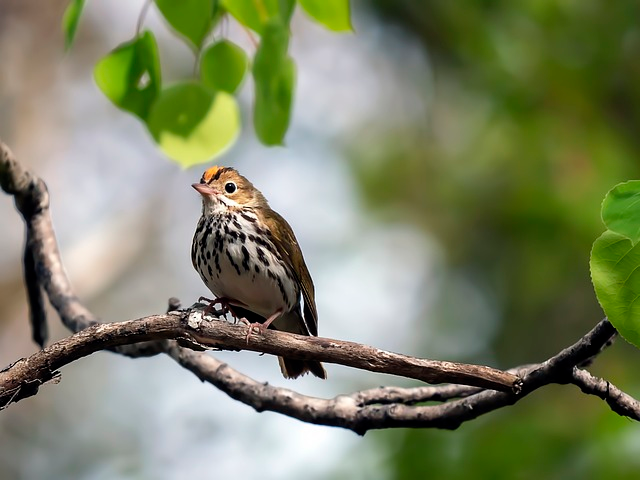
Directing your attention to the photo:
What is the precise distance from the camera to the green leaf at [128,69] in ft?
8.21

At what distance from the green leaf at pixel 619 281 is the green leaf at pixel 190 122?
3.68ft

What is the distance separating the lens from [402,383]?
27.0ft

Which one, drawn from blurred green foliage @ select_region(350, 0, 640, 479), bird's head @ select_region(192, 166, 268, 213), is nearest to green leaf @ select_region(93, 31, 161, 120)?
bird's head @ select_region(192, 166, 268, 213)

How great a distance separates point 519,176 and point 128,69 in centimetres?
621

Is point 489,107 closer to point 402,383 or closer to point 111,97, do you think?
point 402,383

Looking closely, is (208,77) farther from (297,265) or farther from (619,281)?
(297,265)

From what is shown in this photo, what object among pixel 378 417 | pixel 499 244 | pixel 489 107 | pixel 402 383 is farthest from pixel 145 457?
pixel 378 417

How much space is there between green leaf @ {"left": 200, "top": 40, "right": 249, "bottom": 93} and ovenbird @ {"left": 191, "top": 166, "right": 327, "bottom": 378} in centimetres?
132

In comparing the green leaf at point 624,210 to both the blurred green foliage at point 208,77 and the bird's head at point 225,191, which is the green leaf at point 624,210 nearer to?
the blurred green foliage at point 208,77

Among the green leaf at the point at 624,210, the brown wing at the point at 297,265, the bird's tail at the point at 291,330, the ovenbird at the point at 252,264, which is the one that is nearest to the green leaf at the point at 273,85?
the green leaf at the point at 624,210

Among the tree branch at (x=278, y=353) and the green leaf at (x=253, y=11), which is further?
the green leaf at (x=253, y=11)

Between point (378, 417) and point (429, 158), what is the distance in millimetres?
7602

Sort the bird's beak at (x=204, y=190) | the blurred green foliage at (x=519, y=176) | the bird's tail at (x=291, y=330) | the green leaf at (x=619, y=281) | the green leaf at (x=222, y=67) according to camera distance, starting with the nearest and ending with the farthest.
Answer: the green leaf at (x=619, y=281), the green leaf at (x=222, y=67), the bird's tail at (x=291, y=330), the bird's beak at (x=204, y=190), the blurred green foliage at (x=519, y=176)

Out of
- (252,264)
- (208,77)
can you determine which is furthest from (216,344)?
(252,264)
